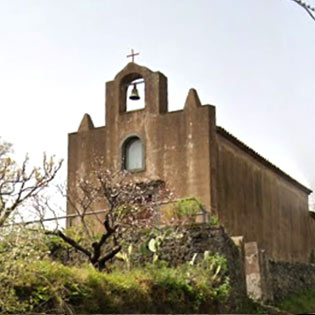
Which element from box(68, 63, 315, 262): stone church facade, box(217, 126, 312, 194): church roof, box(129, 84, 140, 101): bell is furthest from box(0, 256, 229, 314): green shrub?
box(129, 84, 140, 101): bell

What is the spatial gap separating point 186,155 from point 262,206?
16.7 ft

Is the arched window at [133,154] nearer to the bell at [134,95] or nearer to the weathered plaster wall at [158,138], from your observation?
the weathered plaster wall at [158,138]

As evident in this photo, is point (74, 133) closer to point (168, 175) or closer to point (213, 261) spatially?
point (168, 175)

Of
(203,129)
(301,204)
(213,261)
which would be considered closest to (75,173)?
(203,129)

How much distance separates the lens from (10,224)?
12680mm

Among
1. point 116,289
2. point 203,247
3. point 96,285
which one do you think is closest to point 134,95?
point 203,247

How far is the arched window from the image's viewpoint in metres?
25.1

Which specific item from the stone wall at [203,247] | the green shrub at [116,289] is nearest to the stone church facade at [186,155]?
the stone wall at [203,247]

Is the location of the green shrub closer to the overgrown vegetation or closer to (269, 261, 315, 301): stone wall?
the overgrown vegetation

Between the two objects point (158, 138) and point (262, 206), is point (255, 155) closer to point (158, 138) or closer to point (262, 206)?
point (262, 206)

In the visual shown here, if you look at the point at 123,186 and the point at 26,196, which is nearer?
the point at 26,196

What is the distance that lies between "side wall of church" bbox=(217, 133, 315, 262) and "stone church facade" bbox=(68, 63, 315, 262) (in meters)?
0.04

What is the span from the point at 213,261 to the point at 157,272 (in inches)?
95.3

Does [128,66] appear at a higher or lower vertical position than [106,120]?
higher
